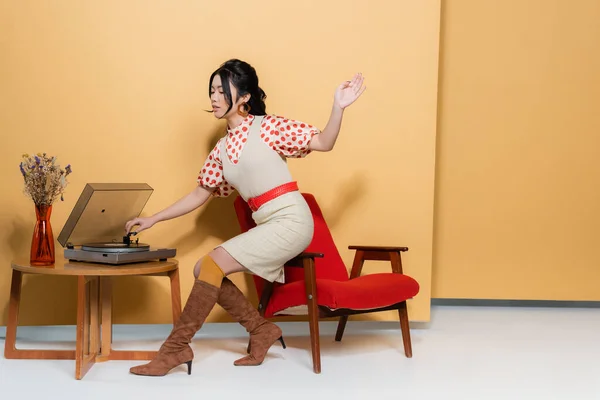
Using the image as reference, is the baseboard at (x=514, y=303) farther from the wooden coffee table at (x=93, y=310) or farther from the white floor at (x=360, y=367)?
the wooden coffee table at (x=93, y=310)

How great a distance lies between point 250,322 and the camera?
140 inches

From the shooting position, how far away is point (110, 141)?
4215 mm

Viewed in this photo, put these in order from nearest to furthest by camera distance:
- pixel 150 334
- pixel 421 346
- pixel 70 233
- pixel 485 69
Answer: pixel 70 233 → pixel 421 346 → pixel 150 334 → pixel 485 69

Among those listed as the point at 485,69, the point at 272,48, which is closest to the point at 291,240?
the point at 272,48

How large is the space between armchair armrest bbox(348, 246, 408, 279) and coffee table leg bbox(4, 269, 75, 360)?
5.13ft

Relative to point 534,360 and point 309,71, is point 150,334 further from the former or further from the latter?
point 534,360

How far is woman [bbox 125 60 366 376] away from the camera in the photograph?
3.38 metres

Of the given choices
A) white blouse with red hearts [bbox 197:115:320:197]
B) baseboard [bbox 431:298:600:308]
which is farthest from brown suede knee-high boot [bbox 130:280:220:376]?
baseboard [bbox 431:298:600:308]

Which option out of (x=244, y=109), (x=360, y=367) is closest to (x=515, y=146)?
(x=244, y=109)

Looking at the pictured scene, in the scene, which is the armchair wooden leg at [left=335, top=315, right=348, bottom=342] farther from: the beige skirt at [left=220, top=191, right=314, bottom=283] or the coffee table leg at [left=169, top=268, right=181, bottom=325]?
the coffee table leg at [left=169, top=268, right=181, bottom=325]

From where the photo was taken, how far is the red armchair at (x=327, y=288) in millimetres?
3406

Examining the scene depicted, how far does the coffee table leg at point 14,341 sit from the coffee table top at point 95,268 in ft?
0.40

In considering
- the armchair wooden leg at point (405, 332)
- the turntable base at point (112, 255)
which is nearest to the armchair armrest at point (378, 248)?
the armchair wooden leg at point (405, 332)

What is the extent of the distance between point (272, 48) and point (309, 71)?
0.84 feet
